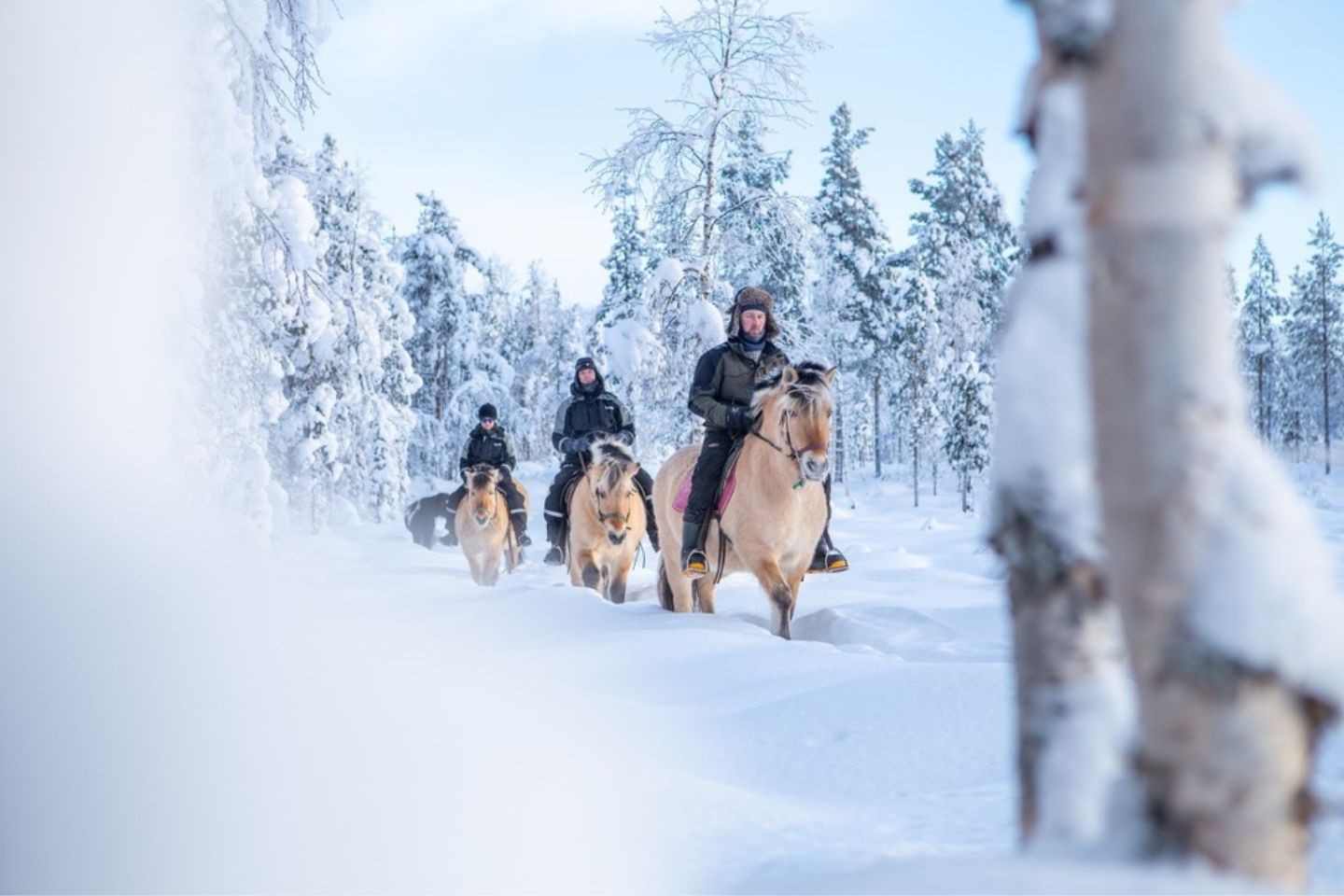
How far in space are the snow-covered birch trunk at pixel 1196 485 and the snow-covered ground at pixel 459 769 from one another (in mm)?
155

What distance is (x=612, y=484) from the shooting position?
9.89 m

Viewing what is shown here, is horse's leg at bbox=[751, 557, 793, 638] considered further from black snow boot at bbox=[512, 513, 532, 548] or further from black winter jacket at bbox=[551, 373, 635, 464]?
black snow boot at bbox=[512, 513, 532, 548]

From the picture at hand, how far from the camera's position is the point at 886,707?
4199 mm

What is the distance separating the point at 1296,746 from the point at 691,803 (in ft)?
6.47

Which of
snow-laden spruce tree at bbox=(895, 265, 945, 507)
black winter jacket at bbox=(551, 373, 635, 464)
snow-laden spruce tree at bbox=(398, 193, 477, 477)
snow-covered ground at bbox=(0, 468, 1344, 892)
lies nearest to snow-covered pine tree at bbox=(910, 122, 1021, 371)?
snow-laden spruce tree at bbox=(895, 265, 945, 507)

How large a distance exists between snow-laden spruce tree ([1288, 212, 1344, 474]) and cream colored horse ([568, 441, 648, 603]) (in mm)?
57552

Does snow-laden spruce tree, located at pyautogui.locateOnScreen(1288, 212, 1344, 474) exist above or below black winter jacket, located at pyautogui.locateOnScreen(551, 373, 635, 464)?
above

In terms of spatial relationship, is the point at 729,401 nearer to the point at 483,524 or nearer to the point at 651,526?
the point at 651,526

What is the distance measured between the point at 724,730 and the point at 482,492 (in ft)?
30.7

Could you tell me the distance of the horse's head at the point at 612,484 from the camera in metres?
9.89

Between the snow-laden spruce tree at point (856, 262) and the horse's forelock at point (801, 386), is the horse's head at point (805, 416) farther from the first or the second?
the snow-laden spruce tree at point (856, 262)

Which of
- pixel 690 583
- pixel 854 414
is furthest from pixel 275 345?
pixel 854 414

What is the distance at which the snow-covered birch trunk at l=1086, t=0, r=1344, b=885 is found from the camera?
1.14 m

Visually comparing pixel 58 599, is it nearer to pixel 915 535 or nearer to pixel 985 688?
pixel 985 688
